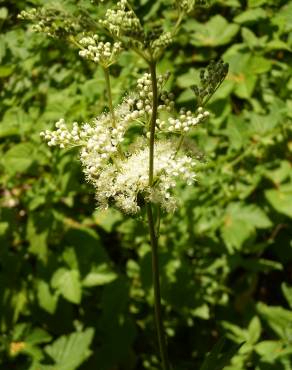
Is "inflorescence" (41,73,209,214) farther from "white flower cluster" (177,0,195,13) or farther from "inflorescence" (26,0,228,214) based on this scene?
"white flower cluster" (177,0,195,13)

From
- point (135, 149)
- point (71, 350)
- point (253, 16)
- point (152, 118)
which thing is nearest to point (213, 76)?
point (152, 118)

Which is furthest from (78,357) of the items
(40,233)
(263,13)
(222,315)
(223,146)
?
(263,13)

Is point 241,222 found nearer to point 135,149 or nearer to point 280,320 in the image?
point 280,320

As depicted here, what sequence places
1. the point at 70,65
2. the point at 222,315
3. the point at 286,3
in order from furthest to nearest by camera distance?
the point at 222,315, the point at 70,65, the point at 286,3

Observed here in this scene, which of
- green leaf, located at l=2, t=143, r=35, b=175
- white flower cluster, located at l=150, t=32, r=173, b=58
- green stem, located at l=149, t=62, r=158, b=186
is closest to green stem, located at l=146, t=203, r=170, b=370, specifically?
green stem, located at l=149, t=62, r=158, b=186

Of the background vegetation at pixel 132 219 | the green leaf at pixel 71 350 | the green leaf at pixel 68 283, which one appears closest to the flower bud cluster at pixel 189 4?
the background vegetation at pixel 132 219

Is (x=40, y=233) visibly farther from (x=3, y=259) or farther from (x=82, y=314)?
(x=82, y=314)

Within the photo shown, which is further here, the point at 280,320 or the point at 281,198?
the point at 281,198

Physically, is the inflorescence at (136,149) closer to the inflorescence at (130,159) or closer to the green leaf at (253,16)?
the inflorescence at (130,159)
